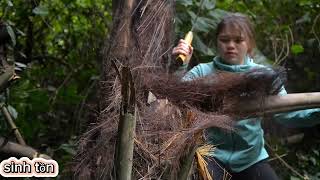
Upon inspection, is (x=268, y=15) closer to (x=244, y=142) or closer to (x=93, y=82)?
(x=93, y=82)

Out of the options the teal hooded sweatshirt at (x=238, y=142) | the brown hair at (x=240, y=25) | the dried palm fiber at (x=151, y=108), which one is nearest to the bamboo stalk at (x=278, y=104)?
the dried palm fiber at (x=151, y=108)

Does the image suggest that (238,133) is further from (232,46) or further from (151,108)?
(151,108)

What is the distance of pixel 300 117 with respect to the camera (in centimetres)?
191

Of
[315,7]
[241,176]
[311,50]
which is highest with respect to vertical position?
[315,7]

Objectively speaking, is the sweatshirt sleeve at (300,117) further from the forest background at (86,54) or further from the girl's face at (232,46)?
the forest background at (86,54)

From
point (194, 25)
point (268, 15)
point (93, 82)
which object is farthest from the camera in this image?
point (268, 15)

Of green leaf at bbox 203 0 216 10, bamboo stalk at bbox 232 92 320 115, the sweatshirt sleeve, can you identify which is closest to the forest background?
green leaf at bbox 203 0 216 10

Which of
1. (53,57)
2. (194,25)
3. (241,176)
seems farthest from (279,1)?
(241,176)

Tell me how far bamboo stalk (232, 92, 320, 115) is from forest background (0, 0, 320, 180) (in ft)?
3.95

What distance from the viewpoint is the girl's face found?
2068 mm

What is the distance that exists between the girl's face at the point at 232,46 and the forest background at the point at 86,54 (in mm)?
785

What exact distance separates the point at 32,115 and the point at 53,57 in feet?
2.61

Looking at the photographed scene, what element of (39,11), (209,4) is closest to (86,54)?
(39,11)

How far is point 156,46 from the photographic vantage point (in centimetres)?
189
